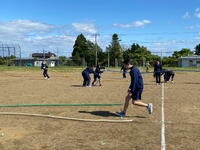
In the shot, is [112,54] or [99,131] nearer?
[99,131]

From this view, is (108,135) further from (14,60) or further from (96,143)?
(14,60)

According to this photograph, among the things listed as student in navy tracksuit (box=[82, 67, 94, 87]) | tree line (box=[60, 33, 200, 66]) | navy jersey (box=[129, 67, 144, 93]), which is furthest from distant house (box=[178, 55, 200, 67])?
navy jersey (box=[129, 67, 144, 93])

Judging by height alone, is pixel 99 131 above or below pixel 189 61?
below

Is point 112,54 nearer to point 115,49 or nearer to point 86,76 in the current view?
point 115,49

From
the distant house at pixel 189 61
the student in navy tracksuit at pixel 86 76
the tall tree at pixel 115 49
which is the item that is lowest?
the student in navy tracksuit at pixel 86 76

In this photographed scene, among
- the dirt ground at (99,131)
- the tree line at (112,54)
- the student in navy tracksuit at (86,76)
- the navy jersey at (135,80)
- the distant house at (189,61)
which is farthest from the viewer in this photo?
the distant house at (189,61)

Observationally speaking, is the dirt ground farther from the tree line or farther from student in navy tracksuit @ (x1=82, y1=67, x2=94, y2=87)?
the tree line

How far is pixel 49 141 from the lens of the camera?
5.30 metres

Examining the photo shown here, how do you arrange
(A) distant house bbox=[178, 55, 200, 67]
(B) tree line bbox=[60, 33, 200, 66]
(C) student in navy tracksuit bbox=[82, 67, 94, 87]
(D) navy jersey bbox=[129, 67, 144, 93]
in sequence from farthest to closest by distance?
(A) distant house bbox=[178, 55, 200, 67] → (B) tree line bbox=[60, 33, 200, 66] → (C) student in navy tracksuit bbox=[82, 67, 94, 87] → (D) navy jersey bbox=[129, 67, 144, 93]

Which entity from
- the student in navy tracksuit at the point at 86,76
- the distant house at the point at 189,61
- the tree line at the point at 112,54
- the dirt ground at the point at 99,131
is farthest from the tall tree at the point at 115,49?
the dirt ground at the point at 99,131

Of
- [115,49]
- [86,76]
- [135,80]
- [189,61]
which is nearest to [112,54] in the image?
[115,49]

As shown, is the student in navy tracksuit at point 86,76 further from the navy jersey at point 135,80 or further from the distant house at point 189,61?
the distant house at point 189,61

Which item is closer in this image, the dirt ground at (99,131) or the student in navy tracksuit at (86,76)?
the dirt ground at (99,131)

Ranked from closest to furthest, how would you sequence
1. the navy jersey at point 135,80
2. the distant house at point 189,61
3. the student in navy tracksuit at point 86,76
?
1. the navy jersey at point 135,80
2. the student in navy tracksuit at point 86,76
3. the distant house at point 189,61
